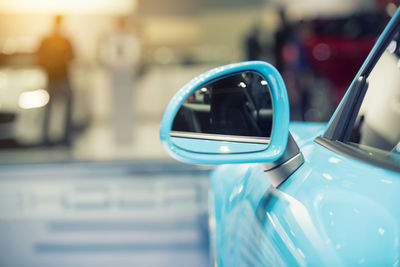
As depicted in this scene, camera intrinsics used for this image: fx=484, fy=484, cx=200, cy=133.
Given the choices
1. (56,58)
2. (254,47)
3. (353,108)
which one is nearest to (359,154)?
(353,108)

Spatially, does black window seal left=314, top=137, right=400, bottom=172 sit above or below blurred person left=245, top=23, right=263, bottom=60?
below

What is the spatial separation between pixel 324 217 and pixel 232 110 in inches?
16.2

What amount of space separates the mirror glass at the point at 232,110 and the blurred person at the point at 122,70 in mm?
6041

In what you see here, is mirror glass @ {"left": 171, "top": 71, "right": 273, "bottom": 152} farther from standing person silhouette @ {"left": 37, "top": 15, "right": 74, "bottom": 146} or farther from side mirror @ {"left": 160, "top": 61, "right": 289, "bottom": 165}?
standing person silhouette @ {"left": 37, "top": 15, "right": 74, "bottom": 146}

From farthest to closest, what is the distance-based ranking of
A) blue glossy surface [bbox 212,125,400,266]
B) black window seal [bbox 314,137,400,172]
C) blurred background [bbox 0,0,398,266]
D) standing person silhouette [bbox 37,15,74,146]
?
standing person silhouette [bbox 37,15,74,146] → blurred background [bbox 0,0,398,266] → black window seal [bbox 314,137,400,172] → blue glossy surface [bbox 212,125,400,266]

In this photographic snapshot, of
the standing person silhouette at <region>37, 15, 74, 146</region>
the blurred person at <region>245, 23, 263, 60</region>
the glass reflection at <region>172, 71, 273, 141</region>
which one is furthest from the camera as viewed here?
the blurred person at <region>245, 23, 263, 60</region>

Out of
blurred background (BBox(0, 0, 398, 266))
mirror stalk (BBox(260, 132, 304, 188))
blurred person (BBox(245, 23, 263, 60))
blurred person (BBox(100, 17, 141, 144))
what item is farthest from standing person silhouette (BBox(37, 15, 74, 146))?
mirror stalk (BBox(260, 132, 304, 188))

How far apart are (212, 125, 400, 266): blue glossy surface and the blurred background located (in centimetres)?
134

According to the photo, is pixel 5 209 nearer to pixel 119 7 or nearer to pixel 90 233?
pixel 90 233

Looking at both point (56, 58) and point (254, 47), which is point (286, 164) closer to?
point (56, 58)

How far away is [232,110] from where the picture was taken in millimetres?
1209

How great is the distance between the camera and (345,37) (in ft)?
25.1

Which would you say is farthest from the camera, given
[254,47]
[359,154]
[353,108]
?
[254,47]

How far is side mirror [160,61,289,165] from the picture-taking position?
45.5 inches
